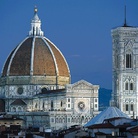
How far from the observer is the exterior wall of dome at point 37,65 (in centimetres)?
14125

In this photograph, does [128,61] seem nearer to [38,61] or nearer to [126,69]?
[126,69]

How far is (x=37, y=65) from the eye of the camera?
142 m

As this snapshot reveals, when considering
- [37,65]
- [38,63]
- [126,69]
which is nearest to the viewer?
[126,69]

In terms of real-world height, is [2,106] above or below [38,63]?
below

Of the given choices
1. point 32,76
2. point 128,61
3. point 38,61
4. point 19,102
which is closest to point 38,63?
point 38,61

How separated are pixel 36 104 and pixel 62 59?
24.3 feet

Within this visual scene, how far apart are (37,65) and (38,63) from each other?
1.07 ft

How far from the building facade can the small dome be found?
12.1 meters

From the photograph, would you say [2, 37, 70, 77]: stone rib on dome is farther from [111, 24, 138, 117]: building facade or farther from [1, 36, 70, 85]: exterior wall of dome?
[111, 24, 138, 117]: building facade

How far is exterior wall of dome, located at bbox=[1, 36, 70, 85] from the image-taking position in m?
141

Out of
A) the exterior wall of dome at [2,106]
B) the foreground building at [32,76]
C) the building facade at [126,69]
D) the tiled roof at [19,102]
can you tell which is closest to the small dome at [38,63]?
the foreground building at [32,76]

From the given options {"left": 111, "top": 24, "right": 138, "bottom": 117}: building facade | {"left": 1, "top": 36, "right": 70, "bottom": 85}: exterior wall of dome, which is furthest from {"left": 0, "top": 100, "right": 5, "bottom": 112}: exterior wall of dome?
{"left": 111, "top": 24, "right": 138, "bottom": 117}: building facade

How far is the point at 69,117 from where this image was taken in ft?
419

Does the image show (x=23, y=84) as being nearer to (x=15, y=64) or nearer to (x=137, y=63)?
(x=15, y=64)
